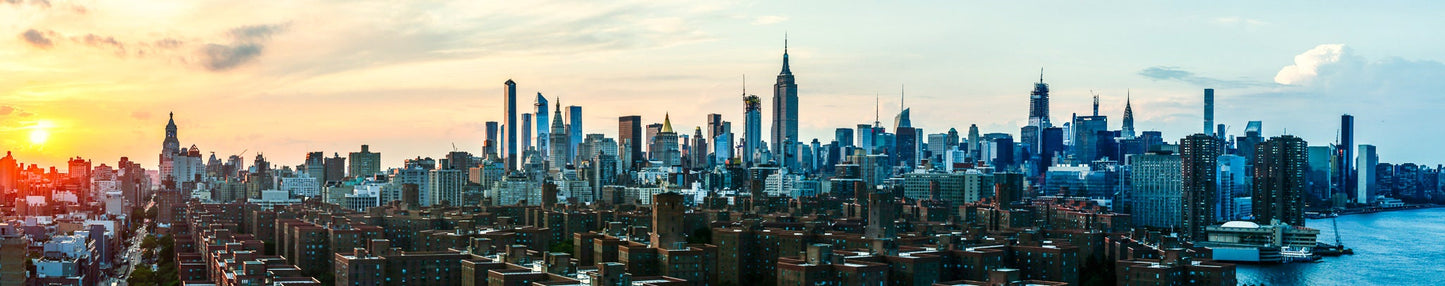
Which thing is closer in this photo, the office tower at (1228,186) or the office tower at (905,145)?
the office tower at (1228,186)

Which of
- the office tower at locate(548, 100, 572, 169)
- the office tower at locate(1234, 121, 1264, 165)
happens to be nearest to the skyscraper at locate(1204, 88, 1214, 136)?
the office tower at locate(1234, 121, 1264, 165)

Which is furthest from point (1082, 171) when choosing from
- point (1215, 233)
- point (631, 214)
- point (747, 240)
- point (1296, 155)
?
point (747, 240)

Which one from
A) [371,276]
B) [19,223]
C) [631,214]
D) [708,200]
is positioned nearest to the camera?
[371,276]

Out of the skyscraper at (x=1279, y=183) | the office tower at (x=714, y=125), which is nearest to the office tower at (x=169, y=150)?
the office tower at (x=714, y=125)

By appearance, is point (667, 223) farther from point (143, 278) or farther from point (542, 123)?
point (542, 123)

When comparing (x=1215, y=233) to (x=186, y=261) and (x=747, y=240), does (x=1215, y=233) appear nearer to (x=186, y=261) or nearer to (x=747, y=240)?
(x=747, y=240)

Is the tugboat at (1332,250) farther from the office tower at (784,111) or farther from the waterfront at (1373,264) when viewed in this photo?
the office tower at (784,111)

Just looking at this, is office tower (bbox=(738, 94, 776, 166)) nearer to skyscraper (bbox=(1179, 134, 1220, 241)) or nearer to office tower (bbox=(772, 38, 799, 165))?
office tower (bbox=(772, 38, 799, 165))
